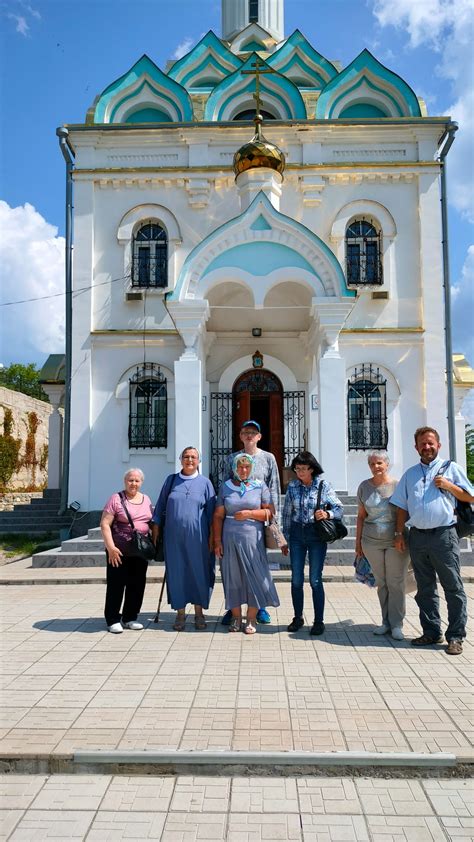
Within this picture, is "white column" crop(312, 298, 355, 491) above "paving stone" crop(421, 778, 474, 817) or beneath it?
above

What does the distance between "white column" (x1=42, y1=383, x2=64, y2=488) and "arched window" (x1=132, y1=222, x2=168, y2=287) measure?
4221 millimetres

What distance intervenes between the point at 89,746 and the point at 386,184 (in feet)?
39.0

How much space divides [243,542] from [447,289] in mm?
8813

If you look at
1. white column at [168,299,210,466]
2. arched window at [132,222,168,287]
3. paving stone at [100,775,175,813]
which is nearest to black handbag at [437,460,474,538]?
paving stone at [100,775,175,813]

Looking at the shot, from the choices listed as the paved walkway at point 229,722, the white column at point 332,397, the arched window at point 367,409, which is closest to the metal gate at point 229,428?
the arched window at point 367,409

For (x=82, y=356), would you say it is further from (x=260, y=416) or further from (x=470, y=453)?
(x=470, y=453)

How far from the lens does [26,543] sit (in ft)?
40.2

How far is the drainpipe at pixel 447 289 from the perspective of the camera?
479 inches

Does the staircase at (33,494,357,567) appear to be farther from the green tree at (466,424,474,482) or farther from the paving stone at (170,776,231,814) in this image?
the green tree at (466,424,474,482)

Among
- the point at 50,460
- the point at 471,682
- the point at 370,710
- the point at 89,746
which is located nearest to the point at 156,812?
the point at 89,746

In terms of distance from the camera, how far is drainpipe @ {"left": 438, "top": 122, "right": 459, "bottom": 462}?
12.2 metres

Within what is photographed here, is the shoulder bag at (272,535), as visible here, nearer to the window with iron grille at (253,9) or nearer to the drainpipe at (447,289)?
the drainpipe at (447,289)

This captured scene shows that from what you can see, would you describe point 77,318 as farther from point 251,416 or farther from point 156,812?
point 156,812

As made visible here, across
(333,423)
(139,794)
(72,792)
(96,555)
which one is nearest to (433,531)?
(139,794)
